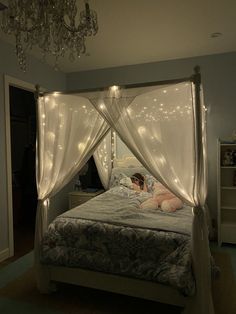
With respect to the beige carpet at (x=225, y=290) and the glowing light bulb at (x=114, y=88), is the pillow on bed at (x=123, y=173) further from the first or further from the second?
the glowing light bulb at (x=114, y=88)

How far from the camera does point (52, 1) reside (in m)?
1.83

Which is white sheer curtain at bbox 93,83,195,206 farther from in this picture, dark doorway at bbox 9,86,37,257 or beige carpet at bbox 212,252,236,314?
dark doorway at bbox 9,86,37,257

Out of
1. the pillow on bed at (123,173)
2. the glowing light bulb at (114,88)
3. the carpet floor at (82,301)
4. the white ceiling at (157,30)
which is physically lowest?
the carpet floor at (82,301)

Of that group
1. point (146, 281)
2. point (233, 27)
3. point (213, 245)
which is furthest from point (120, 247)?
point (233, 27)

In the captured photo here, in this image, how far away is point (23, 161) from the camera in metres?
5.06

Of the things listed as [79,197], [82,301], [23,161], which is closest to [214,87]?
[79,197]

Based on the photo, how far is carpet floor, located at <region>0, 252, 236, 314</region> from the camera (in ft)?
7.66

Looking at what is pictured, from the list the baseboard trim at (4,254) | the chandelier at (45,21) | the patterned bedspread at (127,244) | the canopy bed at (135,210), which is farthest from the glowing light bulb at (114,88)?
the baseboard trim at (4,254)

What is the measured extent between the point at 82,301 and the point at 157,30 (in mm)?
2963

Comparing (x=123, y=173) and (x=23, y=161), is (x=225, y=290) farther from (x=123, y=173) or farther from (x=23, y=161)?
(x=23, y=161)

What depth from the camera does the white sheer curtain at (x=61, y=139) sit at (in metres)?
2.59

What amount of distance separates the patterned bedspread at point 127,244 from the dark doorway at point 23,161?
2197 mm

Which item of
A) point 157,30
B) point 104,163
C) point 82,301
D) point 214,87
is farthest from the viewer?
point 104,163

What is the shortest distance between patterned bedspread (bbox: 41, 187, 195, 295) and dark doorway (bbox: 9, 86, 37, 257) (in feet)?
7.21
